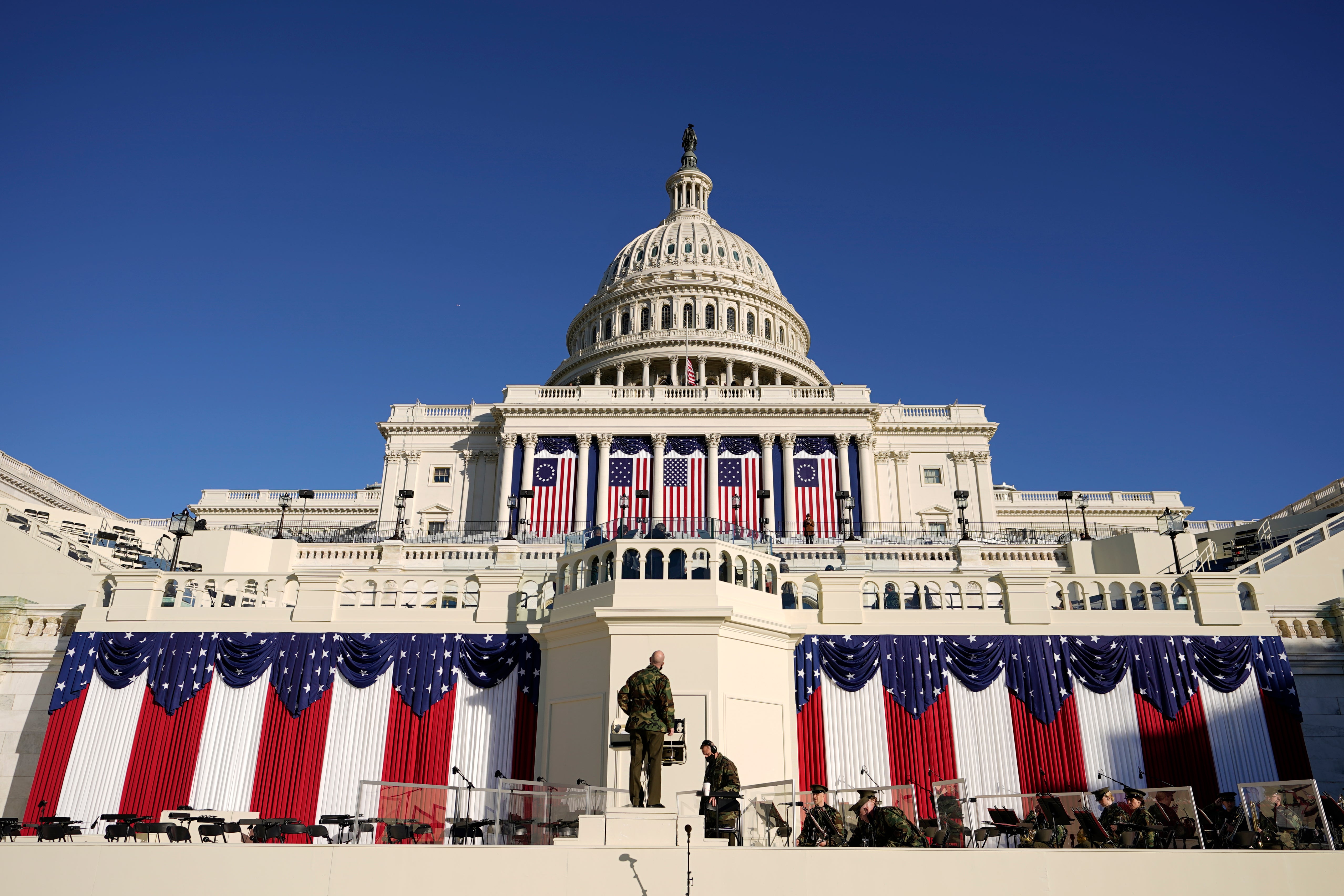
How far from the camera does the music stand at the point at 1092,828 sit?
504 inches

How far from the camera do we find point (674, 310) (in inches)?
3403

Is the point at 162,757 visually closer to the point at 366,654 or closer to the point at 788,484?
the point at 366,654

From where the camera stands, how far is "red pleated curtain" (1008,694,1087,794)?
722 inches

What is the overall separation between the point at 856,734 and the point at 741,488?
125 feet

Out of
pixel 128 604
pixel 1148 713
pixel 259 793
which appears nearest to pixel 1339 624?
pixel 1148 713

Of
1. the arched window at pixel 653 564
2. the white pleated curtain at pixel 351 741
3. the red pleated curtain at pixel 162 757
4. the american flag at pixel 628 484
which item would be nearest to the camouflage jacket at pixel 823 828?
the arched window at pixel 653 564

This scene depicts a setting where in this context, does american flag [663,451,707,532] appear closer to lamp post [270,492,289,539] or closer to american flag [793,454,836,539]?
american flag [793,454,836,539]

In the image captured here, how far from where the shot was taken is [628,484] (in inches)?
2271

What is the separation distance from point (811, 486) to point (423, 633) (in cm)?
3928

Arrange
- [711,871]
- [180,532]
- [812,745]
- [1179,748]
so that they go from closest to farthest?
[711,871]
[1179,748]
[812,745]
[180,532]

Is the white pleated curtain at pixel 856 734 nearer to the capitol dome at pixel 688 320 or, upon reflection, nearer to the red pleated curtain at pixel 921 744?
the red pleated curtain at pixel 921 744

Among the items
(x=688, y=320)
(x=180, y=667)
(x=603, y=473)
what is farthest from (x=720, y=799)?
(x=688, y=320)

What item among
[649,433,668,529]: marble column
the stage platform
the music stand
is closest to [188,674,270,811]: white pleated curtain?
the stage platform

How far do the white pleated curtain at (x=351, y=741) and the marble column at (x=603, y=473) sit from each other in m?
35.9
